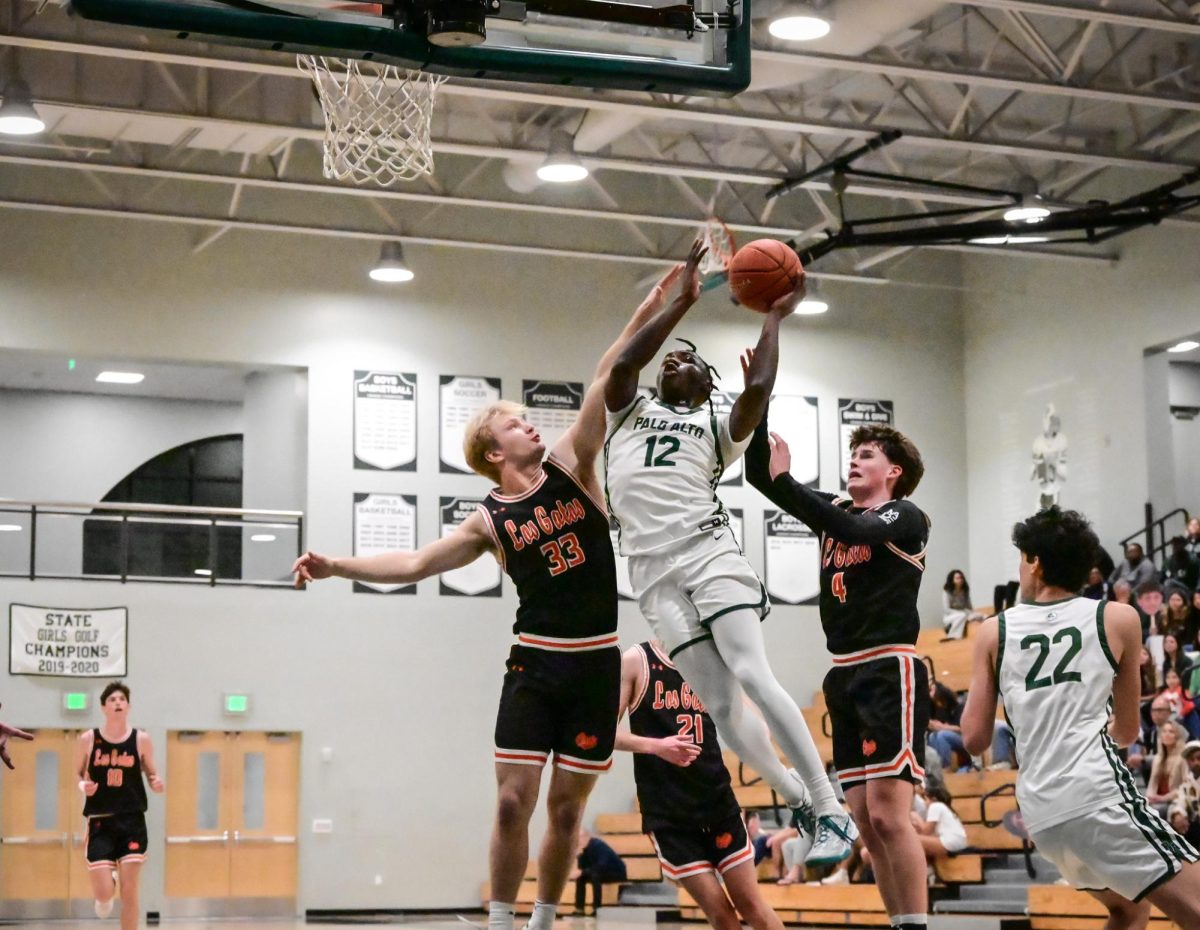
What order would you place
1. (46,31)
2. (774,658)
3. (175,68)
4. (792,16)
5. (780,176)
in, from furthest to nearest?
(774,658) < (780,176) < (175,68) < (46,31) < (792,16)

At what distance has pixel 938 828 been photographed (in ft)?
51.9

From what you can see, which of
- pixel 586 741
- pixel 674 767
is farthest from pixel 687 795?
pixel 586 741

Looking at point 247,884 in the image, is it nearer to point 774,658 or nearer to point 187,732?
point 187,732

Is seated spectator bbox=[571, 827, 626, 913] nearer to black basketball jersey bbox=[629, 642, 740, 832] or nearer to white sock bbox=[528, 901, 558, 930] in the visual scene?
black basketball jersey bbox=[629, 642, 740, 832]

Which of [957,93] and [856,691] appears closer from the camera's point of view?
[856,691]

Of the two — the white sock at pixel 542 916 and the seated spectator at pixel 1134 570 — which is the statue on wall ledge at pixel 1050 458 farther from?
the white sock at pixel 542 916

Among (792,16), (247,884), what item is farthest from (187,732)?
(792,16)

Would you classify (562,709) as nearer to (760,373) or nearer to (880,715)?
(880,715)

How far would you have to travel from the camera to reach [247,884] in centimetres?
2078

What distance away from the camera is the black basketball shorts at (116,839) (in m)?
13.1

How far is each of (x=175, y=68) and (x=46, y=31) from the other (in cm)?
254

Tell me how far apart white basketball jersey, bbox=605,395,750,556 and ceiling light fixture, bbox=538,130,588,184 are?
11491 mm

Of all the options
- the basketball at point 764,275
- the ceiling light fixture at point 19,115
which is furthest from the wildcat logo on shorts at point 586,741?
→ the ceiling light fixture at point 19,115

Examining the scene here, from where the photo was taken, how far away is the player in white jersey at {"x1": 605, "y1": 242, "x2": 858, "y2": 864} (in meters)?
6.43
